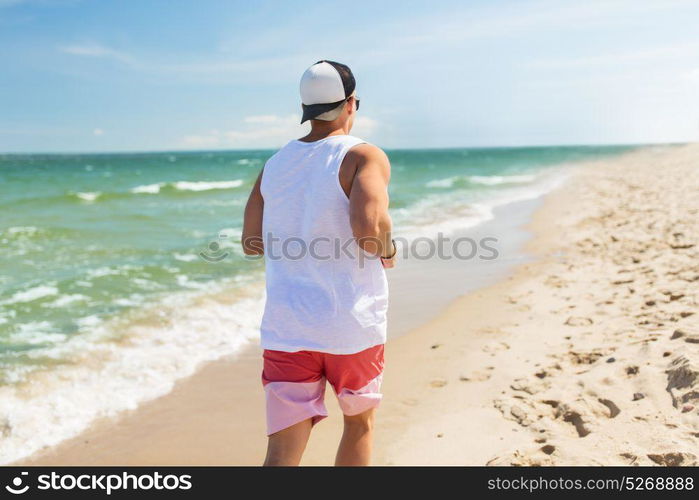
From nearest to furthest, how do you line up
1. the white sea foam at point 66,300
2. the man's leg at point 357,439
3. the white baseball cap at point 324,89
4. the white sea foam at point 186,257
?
the white baseball cap at point 324,89 → the man's leg at point 357,439 → the white sea foam at point 66,300 → the white sea foam at point 186,257

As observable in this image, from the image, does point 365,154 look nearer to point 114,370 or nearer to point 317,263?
point 317,263

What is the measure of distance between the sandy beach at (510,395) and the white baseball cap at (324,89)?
208 centimetres

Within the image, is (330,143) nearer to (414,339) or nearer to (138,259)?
(414,339)

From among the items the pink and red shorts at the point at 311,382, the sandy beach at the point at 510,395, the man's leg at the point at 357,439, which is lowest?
the sandy beach at the point at 510,395

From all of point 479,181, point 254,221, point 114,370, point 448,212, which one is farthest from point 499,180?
point 254,221

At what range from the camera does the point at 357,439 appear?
213 cm

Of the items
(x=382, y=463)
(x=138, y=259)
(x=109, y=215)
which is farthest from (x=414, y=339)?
(x=109, y=215)

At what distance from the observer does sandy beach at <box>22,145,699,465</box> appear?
3.15 metres

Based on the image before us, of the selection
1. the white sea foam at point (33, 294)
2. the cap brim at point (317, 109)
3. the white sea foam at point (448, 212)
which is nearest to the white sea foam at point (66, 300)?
the white sea foam at point (33, 294)

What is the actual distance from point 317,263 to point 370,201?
28cm

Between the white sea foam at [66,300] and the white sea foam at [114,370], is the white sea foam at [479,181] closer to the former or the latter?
the white sea foam at [66,300]

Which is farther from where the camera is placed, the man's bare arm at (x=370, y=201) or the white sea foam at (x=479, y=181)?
the white sea foam at (x=479, y=181)

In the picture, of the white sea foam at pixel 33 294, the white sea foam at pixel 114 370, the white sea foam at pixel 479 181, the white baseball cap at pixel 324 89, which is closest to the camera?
the white baseball cap at pixel 324 89

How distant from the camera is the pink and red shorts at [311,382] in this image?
79.0 inches
